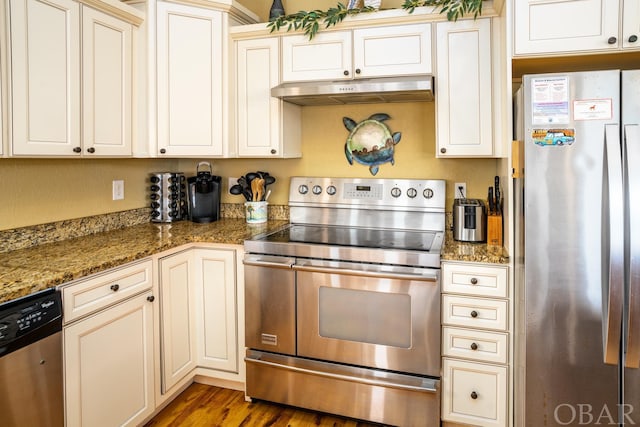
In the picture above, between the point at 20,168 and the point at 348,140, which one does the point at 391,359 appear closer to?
the point at 348,140

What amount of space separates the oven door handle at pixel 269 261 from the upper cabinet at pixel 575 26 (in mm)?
1383

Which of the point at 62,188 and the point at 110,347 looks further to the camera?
the point at 62,188

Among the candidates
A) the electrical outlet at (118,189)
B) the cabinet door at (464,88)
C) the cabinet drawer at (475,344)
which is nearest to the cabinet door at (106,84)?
the electrical outlet at (118,189)

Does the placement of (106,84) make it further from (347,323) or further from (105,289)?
(347,323)

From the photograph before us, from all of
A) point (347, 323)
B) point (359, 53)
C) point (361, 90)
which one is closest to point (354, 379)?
point (347, 323)

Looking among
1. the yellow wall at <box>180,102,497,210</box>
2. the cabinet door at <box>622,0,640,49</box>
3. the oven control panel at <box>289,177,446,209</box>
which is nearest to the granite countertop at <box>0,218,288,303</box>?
the oven control panel at <box>289,177,446,209</box>

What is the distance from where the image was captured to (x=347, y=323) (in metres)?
2.19

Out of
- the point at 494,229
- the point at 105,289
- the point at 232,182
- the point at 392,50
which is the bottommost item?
the point at 105,289

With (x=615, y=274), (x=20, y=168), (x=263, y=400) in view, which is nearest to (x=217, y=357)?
(x=263, y=400)

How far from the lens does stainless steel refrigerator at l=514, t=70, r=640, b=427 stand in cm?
159

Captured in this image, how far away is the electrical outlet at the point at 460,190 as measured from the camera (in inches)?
103

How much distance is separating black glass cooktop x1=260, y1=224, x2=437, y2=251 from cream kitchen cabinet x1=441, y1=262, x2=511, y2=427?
0.24 m

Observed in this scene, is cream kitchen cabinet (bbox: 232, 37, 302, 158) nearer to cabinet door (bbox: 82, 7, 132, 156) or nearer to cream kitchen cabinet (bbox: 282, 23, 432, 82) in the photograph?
cream kitchen cabinet (bbox: 282, 23, 432, 82)

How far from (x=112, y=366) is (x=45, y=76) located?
4.10ft
